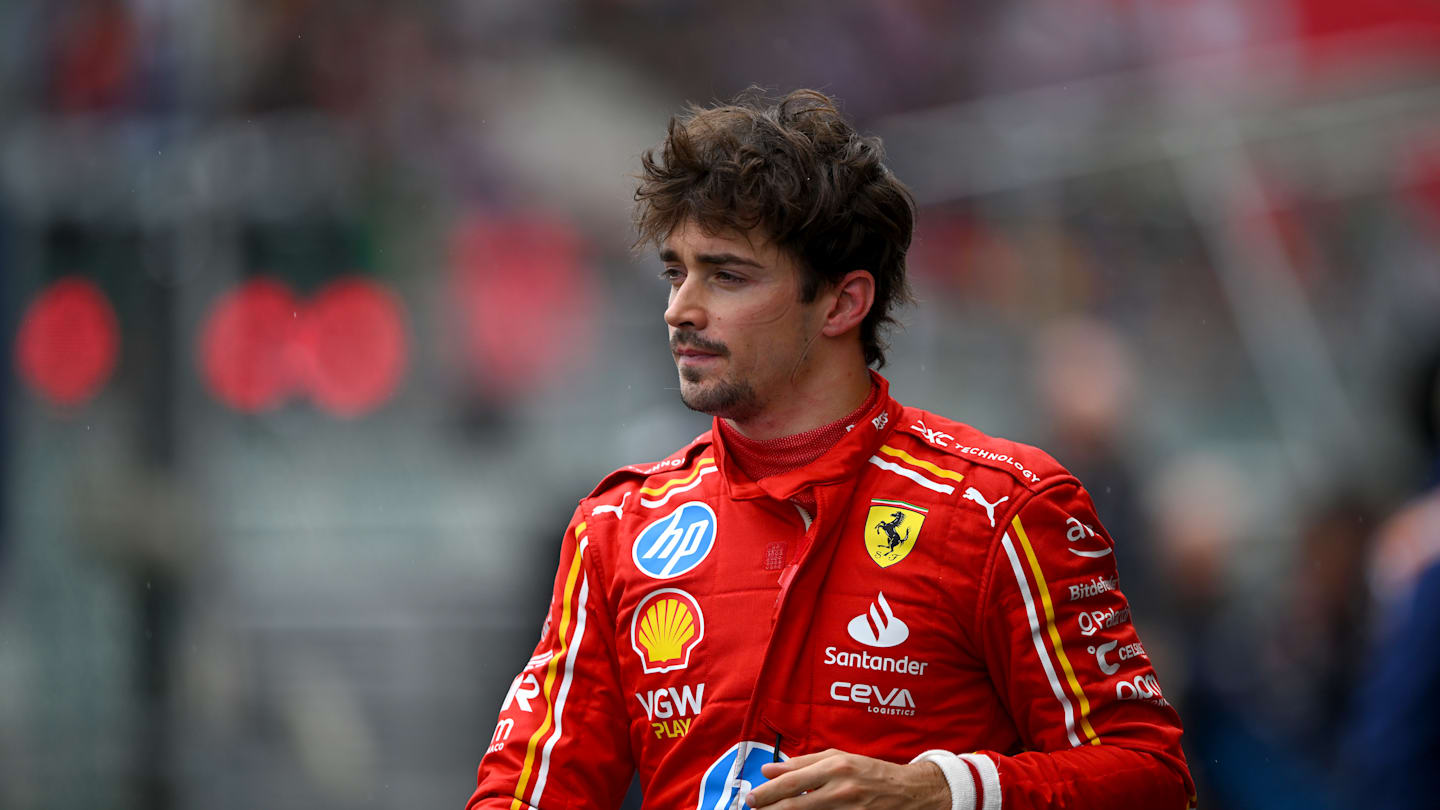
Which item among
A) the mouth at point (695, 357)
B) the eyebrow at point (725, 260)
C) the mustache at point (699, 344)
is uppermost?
the eyebrow at point (725, 260)

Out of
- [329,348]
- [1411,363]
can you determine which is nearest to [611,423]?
[329,348]

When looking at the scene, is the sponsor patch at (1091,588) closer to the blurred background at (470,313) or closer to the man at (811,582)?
the man at (811,582)

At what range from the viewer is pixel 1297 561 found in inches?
158

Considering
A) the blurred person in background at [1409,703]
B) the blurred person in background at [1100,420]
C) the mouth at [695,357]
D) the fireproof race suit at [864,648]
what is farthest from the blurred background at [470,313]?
the mouth at [695,357]

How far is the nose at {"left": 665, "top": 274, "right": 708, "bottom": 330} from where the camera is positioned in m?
2.10

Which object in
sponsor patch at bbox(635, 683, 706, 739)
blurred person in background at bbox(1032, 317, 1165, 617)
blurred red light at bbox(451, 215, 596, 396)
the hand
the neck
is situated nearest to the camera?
the hand

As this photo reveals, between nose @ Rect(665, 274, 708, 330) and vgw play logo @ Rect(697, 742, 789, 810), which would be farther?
nose @ Rect(665, 274, 708, 330)

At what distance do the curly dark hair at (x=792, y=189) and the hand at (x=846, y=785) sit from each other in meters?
0.70

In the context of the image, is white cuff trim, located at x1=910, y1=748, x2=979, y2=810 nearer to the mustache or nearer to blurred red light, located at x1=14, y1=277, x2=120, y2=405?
the mustache

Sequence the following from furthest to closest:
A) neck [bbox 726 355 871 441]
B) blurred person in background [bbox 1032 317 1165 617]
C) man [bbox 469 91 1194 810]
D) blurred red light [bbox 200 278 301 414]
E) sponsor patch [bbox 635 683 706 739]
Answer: blurred red light [bbox 200 278 301 414]
blurred person in background [bbox 1032 317 1165 617]
neck [bbox 726 355 871 441]
sponsor patch [bbox 635 683 706 739]
man [bbox 469 91 1194 810]

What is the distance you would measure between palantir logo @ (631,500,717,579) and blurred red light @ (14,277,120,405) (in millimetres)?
3660

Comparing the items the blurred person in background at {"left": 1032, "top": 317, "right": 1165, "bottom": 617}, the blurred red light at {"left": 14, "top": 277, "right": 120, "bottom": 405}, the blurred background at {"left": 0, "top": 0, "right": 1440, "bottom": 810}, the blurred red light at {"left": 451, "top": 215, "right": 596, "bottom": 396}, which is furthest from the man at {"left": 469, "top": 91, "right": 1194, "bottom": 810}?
the blurred red light at {"left": 14, "top": 277, "right": 120, "bottom": 405}

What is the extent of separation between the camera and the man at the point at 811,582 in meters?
1.92

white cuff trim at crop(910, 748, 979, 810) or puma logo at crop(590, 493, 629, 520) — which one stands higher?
puma logo at crop(590, 493, 629, 520)
